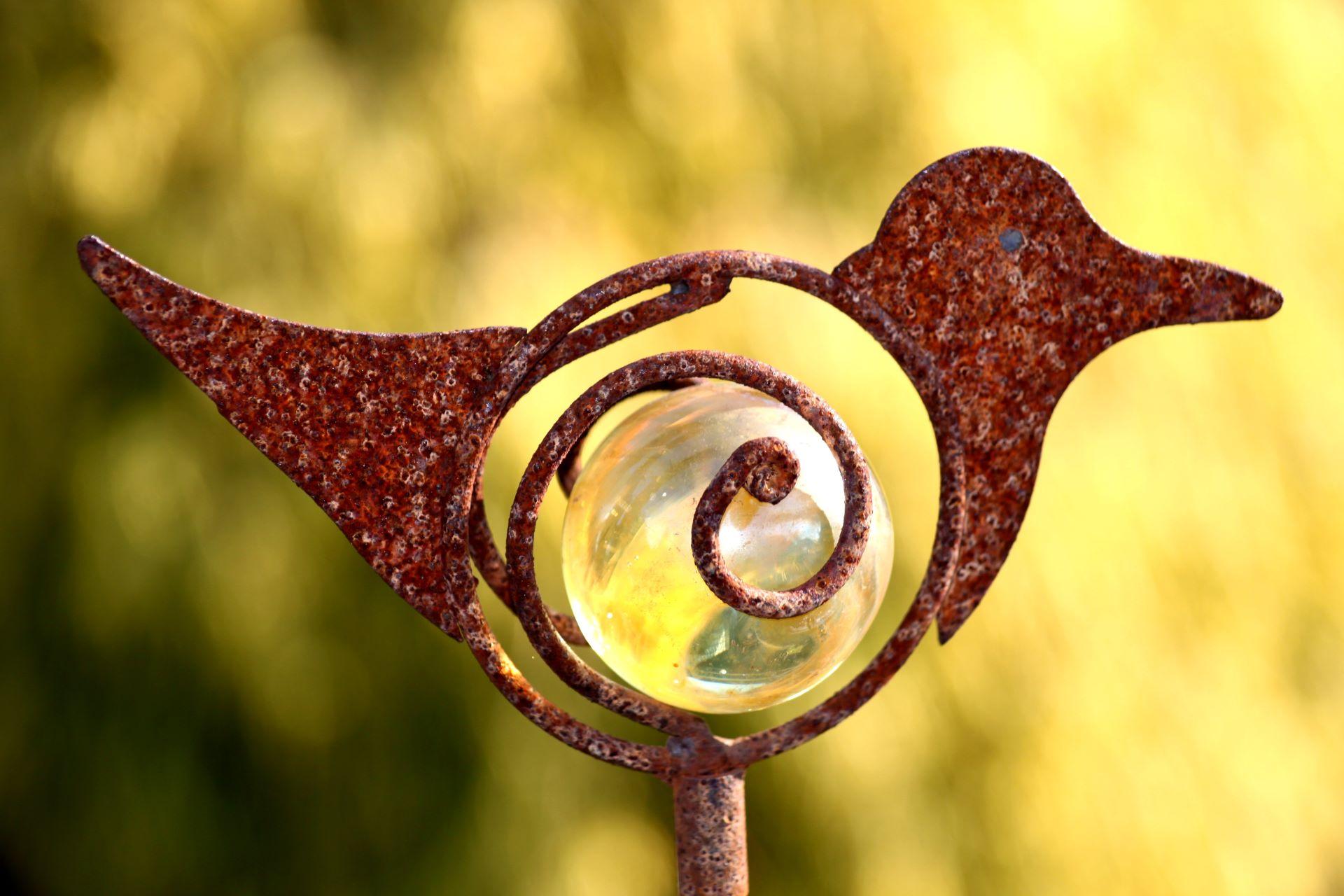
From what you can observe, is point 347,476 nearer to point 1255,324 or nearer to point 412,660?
point 412,660

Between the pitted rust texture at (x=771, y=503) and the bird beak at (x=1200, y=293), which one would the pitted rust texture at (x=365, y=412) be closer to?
the pitted rust texture at (x=771, y=503)

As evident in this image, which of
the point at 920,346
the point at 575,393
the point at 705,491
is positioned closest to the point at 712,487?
the point at 705,491

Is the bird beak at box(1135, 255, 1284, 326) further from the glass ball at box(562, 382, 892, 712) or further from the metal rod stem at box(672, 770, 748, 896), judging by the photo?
the metal rod stem at box(672, 770, 748, 896)

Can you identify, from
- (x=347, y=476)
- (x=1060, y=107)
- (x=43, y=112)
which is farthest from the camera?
(x=1060, y=107)

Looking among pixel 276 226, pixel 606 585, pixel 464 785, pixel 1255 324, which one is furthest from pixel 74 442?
pixel 1255 324

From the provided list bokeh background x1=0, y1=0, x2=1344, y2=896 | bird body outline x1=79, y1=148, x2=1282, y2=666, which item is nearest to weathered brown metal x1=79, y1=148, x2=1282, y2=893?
bird body outline x1=79, y1=148, x2=1282, y2=666
